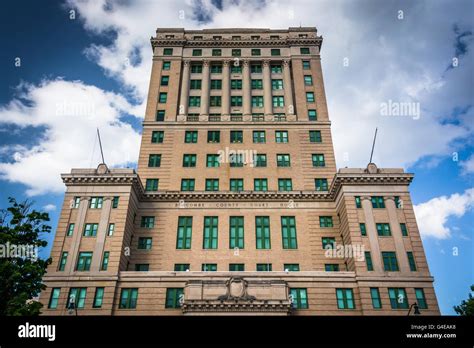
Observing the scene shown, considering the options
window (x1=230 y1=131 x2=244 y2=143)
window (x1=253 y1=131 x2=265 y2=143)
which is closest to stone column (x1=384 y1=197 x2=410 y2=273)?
window (x1=253 y1=131 x2=265 y2=143)

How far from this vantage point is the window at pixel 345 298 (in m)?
37.5

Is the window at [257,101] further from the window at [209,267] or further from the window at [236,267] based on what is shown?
the window at [209,267]

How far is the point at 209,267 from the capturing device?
138 ft

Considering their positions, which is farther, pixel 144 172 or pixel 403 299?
pixel 144 172

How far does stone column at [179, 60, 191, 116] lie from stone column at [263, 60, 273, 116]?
11874 mm

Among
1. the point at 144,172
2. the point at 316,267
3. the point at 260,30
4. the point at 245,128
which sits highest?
the point at 260,30

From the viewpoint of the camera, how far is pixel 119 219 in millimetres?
40531

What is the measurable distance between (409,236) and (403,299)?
692 cm

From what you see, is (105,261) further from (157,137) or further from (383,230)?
(383,230)

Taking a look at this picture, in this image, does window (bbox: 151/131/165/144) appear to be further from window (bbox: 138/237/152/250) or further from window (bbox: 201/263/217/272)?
window (bbox: 201/263/217/272)

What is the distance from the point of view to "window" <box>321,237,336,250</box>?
43000mm

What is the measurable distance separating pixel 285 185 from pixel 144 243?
62.4 feet
